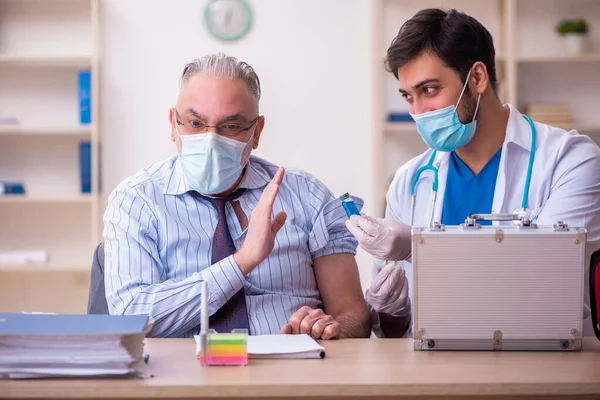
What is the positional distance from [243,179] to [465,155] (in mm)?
631

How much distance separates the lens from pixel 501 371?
1331mm

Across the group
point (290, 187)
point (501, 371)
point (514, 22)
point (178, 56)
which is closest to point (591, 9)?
point (514, 22)

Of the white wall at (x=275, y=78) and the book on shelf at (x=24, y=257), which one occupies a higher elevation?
the white wall at (x=275, y=78)

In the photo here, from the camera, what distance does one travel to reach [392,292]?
1.97 m

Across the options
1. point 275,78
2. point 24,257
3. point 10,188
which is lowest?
point 24,257

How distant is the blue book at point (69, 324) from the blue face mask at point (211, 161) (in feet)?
1.91

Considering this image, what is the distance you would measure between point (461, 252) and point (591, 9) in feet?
11.2

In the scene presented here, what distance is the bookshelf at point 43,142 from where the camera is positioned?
4414 millimetres

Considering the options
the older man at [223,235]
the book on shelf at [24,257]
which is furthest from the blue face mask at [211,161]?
the book on shelf at [24,257]

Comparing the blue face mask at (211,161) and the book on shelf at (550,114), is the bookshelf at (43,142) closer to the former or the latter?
the book on shelf at (550,114)

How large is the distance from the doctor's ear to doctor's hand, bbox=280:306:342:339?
0.81 m

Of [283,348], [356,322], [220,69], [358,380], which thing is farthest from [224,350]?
[220,69]

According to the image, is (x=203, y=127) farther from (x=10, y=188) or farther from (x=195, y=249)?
(x=10, y=188)

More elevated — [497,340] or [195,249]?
[195,249]
